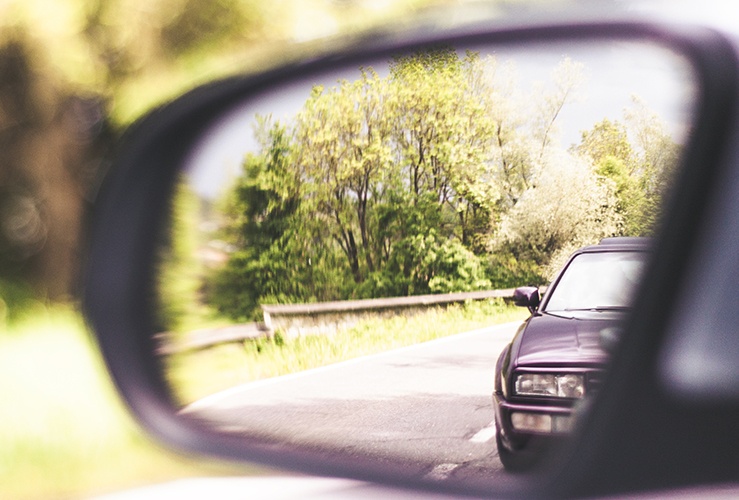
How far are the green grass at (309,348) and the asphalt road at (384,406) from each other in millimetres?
46

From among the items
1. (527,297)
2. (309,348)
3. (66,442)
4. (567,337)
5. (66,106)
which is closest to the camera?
(567,337)

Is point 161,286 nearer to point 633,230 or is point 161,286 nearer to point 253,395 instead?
point 253,395

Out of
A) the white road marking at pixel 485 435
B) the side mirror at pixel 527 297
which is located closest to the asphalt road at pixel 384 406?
the white road marking at pixel 485 435

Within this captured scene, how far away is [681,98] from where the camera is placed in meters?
1.19

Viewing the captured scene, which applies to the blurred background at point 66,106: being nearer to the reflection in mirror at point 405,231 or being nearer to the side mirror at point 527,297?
the reflection in mirror at point 405,231

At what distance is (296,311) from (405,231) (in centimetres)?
67

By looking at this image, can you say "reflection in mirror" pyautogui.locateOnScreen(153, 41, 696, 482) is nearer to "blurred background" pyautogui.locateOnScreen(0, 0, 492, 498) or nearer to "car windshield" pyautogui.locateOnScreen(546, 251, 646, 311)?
"car windshield" pyautogui.locateOnScreen(546, 251, 646, 311)

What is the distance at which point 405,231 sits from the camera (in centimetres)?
205

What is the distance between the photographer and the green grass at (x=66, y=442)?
5.43m

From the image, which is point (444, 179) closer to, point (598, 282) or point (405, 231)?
point (405, 231)

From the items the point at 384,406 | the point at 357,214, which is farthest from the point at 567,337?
the point at 384,406

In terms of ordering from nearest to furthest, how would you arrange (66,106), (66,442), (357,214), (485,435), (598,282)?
1. (598,282)
2. (357,214)
3. (485,435)
4. (66,442)
5. (66,106)

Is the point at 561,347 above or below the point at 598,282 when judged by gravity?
below

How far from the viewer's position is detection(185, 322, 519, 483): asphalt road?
2115 millimetres
